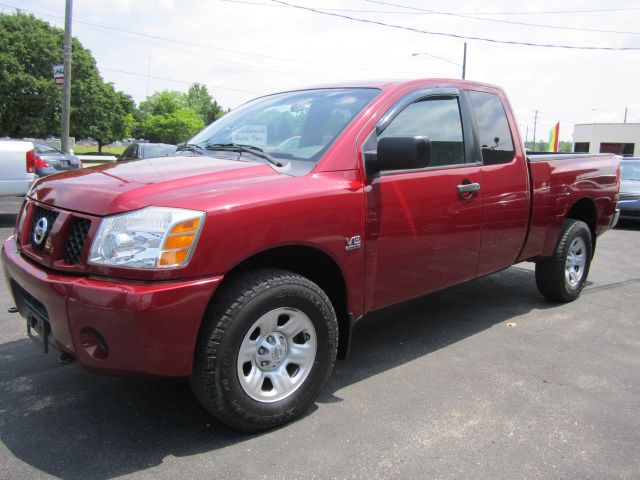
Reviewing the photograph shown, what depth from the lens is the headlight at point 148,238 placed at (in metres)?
2.36

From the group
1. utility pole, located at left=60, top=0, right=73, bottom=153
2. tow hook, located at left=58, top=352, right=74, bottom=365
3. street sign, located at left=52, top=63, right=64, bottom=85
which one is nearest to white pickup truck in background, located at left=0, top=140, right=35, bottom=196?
tow hook, located at left=58, top=352, right=74, bottom=365

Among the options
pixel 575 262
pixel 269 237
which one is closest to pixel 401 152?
pixel 269 237

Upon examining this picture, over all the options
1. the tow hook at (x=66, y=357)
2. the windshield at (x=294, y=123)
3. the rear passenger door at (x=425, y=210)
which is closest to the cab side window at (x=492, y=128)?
the rear passenger door at (x=425, y=210)

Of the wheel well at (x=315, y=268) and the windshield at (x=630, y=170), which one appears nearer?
the wheel well at (x=315, y=268)

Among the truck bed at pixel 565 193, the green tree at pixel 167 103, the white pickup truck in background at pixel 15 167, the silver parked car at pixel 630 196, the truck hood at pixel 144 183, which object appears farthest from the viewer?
the green tree at pixel 167 103

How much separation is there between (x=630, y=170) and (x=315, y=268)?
11831 millimetres

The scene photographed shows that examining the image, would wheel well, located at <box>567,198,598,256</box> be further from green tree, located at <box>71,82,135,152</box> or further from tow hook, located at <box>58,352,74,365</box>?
green tree, located at <box>71,82,135,152</box>

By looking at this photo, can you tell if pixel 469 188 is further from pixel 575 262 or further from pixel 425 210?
pixel 575 262

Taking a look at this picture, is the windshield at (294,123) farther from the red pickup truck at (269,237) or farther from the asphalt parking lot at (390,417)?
the asphalt parking lot at (390,417)

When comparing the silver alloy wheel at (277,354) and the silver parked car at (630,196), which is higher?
the silver parked car at (630,196)

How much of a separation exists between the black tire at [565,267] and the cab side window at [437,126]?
176 centimetres

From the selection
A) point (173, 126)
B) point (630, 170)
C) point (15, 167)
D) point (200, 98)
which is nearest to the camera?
point (15, 167)

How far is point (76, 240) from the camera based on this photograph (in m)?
2.54

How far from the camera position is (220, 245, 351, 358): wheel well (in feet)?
9.29
